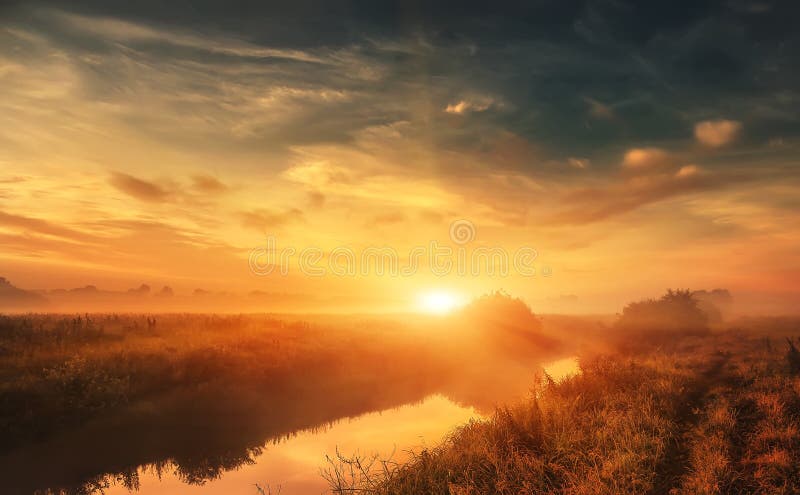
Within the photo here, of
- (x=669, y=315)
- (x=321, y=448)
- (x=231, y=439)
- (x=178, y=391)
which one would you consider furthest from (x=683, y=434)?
(x=669, y=315)

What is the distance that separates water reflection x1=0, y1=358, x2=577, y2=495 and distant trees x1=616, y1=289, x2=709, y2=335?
27609 mm

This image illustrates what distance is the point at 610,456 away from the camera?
29.8 feet

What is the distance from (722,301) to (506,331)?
357 feet

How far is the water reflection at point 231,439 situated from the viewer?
11.8 meters

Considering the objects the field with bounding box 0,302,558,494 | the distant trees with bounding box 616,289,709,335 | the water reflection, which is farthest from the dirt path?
the distant trees with bounding box 616,289,709,335

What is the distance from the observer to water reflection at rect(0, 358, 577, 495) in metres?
11.8

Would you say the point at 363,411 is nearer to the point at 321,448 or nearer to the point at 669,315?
the point at 321,448

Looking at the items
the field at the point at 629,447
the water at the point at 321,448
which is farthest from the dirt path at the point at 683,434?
the water at the point at 321,448

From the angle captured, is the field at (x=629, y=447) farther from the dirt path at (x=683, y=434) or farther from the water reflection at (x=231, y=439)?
the water reflection at (x=231, y=439)

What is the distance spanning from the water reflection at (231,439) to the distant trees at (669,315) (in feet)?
90.6

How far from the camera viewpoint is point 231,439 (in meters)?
15.3

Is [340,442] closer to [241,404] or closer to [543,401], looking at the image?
[241,404]


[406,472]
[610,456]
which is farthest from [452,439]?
[610,456]

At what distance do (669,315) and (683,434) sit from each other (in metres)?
40.5
